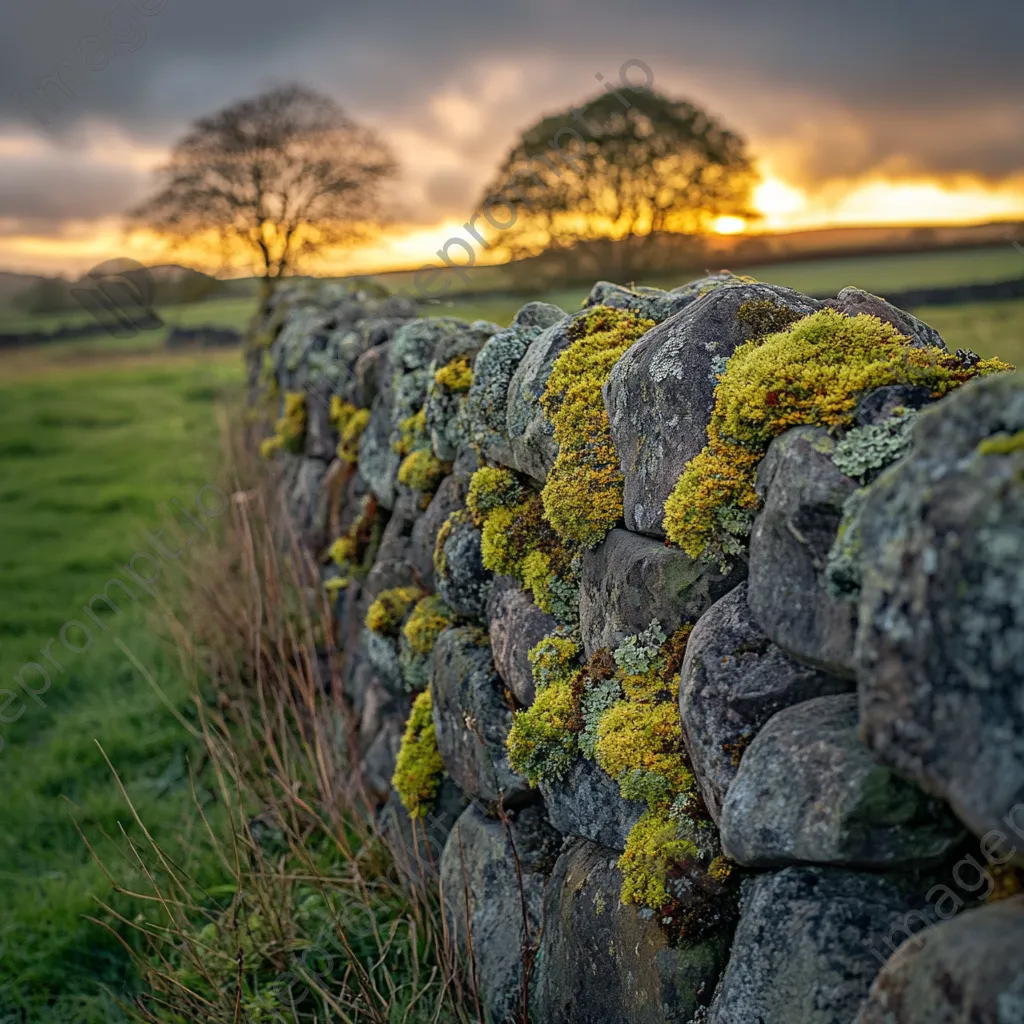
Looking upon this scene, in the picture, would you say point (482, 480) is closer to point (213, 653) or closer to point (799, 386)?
point (799, 386)

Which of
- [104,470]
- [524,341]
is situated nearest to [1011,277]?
[524,341]

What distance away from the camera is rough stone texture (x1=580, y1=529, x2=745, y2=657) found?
2271 mm

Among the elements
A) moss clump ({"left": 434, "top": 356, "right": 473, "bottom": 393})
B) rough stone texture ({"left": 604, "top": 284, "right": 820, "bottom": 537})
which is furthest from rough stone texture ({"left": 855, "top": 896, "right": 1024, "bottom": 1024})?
moss clump ({"left": 434, "top": 356, "right": 473, "bottom": 393})

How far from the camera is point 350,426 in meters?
5.95

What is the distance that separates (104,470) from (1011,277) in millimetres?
13692

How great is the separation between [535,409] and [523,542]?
0.53 meters

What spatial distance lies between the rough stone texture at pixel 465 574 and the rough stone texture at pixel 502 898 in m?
0.85

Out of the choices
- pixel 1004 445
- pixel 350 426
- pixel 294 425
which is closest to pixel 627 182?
pixel 294 425

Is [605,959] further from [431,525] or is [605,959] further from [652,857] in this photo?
[431,525]

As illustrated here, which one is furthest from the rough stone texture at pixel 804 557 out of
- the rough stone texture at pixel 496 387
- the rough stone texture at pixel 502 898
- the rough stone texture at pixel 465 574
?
the rough stone texture at pixel 465 574

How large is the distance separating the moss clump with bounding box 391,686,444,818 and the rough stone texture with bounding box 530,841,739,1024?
1064 mm

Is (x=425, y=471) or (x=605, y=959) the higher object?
(x=425, y=471)

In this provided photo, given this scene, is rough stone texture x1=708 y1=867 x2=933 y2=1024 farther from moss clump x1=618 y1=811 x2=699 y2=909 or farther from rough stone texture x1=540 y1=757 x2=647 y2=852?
rough stone texture x1=540 y1=757 x2=647 y2=852

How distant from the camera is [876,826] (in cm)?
161
